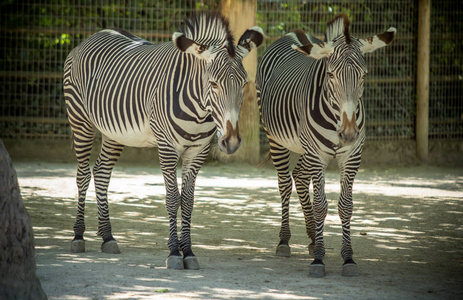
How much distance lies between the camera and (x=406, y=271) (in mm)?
5492

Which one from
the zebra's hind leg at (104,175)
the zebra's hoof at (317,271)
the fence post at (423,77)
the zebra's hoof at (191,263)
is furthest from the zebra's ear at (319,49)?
the fence post at (423,77)

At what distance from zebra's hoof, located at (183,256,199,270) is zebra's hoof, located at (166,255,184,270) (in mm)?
42

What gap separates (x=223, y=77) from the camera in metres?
5.21

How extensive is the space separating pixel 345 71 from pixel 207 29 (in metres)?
1.36

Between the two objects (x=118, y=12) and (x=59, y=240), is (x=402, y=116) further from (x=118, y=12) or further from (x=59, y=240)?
(x=59, y=240)

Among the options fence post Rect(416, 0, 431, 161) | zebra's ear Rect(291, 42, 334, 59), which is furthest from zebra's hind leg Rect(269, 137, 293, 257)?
fence post Rect(416, 0, 431, 161)

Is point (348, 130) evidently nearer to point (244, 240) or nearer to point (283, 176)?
point (283, 176)

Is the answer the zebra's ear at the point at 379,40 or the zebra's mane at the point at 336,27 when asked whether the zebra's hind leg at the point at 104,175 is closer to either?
the zebra's mane at the point at 336,27

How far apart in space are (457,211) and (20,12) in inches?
336

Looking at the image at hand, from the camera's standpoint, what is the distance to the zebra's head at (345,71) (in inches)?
201

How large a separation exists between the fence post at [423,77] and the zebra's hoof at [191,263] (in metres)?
8.29

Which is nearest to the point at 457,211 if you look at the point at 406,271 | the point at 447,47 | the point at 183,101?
the point at 406,271

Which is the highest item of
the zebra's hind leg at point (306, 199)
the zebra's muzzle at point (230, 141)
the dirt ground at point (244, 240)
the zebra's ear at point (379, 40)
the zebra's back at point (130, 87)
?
the zebra's ear at point (379, 40)

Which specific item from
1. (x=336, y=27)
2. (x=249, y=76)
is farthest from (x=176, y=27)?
(x=336, y=27)
